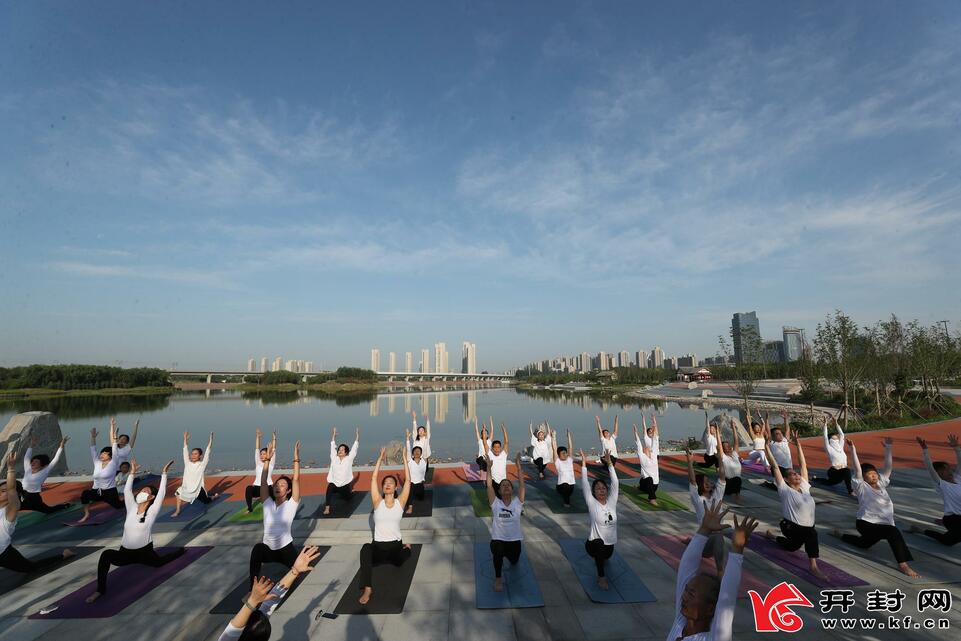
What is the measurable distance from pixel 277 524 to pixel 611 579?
4.73 meters

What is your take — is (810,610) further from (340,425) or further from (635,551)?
(340,425)

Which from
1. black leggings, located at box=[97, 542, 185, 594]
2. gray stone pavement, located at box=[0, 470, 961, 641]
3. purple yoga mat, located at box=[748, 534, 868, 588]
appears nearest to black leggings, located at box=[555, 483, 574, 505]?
gray stone pavement, located at box=[0, 470, 961, 641]

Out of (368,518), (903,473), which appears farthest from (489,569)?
(903,473)

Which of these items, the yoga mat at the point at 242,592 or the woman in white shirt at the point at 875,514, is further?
the woman in white shirt at the point at 875,514

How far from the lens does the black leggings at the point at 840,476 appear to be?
33.9 ft

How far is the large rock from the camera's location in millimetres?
13445

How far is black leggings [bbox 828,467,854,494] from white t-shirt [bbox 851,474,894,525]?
4.42 metres

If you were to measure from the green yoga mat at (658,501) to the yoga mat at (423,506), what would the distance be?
15.4 feet

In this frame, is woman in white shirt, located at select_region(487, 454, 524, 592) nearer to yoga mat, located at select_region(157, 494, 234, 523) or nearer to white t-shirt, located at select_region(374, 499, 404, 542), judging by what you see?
white t-shirt, located at select_region(374, 499, 404, 542)

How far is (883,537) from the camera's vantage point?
21.4 feet

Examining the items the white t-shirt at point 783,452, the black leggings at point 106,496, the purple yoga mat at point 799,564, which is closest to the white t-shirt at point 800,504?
the purple yoga mat at point 799,564

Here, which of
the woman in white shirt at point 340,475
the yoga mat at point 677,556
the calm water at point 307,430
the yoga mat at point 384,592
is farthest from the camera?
the calm water at point 307,430

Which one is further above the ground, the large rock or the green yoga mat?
the large rock

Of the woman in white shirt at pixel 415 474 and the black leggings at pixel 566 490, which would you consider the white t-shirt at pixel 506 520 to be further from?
the black leggings at pixel 566 490
